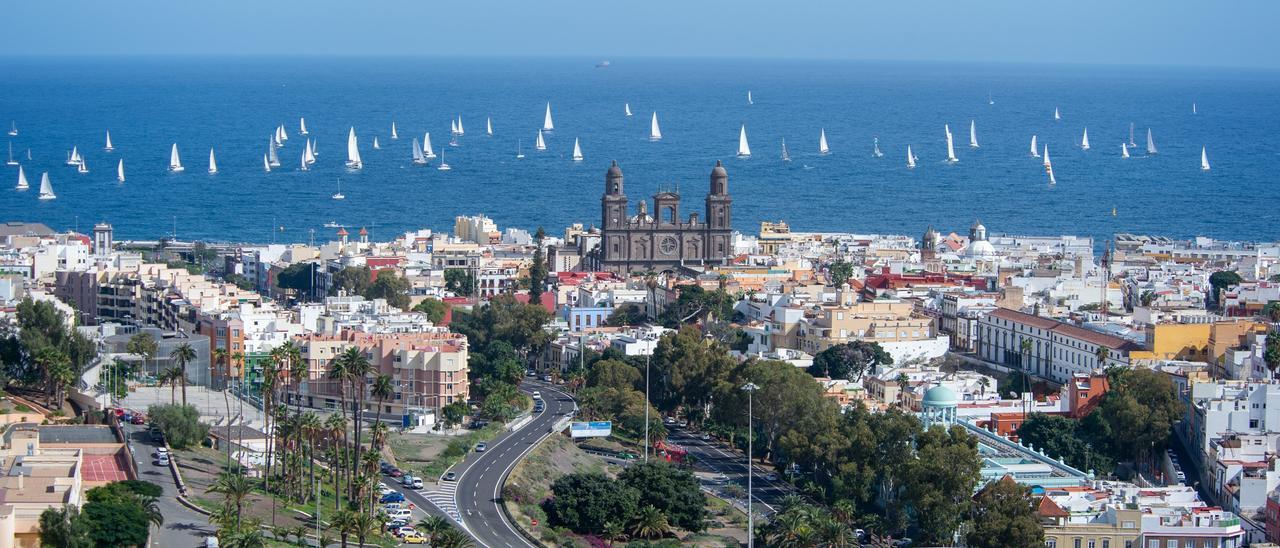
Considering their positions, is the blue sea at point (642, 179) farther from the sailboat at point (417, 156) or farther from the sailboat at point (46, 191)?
the sailboat at point (46, 191)

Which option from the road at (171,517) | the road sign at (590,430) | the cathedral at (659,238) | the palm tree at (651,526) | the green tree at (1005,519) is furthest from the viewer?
the cathedral at (659,238)

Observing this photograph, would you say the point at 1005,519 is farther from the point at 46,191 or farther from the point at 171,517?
the point at 46,191

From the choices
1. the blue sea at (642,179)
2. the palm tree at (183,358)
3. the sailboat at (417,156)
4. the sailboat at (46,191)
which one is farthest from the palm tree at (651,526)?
the sailboat at (417,156)

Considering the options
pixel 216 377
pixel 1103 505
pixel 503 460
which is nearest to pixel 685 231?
pixel 216 377

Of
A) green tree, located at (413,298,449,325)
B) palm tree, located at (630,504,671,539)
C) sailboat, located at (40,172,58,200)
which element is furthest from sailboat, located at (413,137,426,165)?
palm tree, located at (630,504,671,539)

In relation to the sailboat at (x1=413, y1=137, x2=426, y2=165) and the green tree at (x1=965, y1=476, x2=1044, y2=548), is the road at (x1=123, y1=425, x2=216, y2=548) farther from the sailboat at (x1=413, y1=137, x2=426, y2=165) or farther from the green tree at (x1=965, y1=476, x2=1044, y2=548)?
the sailboat at (x1=413, y1=137, x2=426, y2=165)

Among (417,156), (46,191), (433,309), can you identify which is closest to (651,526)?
(433,309)
